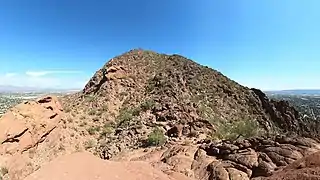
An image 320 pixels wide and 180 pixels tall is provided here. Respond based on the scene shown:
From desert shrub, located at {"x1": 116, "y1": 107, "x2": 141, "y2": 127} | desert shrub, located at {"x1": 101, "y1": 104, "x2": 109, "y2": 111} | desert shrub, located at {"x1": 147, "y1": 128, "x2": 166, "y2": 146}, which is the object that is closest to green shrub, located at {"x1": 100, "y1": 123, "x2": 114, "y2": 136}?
desert shrub, located at {"x1": 116, "y1": 107, "x2": 141, "y2": 127}

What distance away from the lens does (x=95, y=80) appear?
4462 centimetres

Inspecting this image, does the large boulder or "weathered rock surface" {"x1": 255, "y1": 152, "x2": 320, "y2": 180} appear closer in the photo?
"weathered rock surface" {"x1": 255, "y1": 152, "x2": 320, "y2": 180}

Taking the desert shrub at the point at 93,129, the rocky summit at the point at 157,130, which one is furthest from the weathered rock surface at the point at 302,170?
the desert shrub at the point at 93,129

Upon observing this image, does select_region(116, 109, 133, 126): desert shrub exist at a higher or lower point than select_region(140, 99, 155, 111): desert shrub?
lower

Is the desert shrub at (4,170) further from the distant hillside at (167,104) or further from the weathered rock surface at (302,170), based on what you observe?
the weathered rock surface at (302,170)

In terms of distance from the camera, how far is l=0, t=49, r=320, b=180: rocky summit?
1304 cm

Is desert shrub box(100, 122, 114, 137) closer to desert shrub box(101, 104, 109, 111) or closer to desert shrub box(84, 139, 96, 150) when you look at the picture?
desert shrub box(84, 139, 96, 150)

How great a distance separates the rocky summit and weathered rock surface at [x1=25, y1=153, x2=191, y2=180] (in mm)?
43

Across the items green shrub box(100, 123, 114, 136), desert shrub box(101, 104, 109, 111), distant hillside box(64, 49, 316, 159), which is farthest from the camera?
desert shrub box(101, 104, 109, 111)

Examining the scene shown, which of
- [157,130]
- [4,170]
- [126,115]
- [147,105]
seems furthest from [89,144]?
[4,170]

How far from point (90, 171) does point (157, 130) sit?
11.7m

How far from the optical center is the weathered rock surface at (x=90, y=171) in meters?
12.5

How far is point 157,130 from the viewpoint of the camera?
2439cm

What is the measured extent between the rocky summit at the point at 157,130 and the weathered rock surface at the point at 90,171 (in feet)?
0.14
